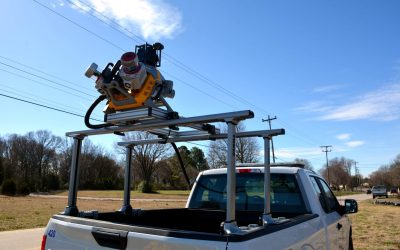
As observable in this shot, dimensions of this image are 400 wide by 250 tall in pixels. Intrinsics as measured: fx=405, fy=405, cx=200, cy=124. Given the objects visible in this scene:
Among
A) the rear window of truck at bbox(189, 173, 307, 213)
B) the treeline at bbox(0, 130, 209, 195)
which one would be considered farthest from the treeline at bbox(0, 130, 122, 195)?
the rear window of truck at bbox(189, 173, 307, 213)

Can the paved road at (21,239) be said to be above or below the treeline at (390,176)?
below

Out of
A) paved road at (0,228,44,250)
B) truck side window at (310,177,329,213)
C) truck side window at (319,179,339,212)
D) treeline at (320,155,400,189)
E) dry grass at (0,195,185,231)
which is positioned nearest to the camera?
truck side window at (310,177,329,213)

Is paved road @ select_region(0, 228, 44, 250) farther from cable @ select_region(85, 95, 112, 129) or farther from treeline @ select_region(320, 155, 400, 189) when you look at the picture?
treeline @ select_region(320, 155, 400, 189)

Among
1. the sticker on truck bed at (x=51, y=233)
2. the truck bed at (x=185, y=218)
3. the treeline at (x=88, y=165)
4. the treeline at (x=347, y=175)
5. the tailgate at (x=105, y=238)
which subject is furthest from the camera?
the treeline at (x=347, y=175)

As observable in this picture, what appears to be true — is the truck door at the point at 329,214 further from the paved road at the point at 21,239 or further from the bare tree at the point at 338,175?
the bare tree at the point at 338,175

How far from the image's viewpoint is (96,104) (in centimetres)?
376

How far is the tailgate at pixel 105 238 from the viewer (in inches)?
96.9

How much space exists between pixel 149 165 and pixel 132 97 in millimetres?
85051

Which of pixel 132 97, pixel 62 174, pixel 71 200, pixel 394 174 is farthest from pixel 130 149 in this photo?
pixel 394 174

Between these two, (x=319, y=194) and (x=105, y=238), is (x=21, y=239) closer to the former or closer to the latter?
(x=319, y=194)

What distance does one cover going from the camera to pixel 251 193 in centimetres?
506

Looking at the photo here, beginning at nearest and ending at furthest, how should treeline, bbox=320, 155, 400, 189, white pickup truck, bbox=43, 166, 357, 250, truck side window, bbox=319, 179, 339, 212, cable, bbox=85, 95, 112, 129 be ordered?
white pickup truck, bbox=43, 166, 357, 250 < cable, bbox=85, 95, 112, 129 < truck side window, bbox=319, 179, 339, 212 < treeline, bbox=320, 155, 400, 189

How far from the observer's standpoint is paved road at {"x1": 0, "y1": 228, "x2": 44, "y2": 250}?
1018 cm

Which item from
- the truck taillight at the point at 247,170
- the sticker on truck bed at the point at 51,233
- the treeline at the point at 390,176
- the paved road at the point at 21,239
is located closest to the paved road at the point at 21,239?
the paved road at the point at 21,239
